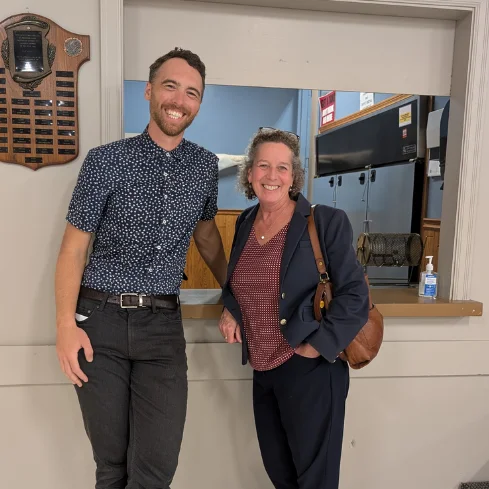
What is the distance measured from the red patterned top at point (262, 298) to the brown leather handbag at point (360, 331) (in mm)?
100

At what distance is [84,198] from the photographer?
123cm

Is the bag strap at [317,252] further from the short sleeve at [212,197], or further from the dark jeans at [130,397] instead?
the dark jeans at [130,397]

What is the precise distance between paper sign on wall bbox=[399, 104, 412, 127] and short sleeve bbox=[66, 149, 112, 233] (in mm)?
2064

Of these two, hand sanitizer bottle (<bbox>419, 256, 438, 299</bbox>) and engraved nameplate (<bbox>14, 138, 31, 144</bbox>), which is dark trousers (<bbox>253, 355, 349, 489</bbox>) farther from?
engraved nameplate (<bbox>14, 138, 31, 144</bbox>)

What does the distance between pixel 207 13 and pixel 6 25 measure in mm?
Answer: 699

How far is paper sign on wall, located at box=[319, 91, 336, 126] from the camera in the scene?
14.4ft

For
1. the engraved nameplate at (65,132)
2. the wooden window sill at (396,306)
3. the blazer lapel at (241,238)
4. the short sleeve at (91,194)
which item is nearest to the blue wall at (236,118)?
the wooden window sill at (396,306)

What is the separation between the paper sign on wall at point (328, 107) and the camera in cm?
439

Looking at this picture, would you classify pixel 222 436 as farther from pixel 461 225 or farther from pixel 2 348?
pixel 461 225

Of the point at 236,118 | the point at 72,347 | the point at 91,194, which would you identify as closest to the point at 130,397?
the point at 72,347

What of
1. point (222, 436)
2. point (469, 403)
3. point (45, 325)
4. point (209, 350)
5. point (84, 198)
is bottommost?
point (222, 436)

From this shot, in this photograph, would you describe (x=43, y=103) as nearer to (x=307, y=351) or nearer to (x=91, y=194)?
(x=91, y=194)

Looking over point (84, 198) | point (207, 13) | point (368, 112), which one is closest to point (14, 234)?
point (84, 198)

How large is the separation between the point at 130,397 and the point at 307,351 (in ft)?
1.71
